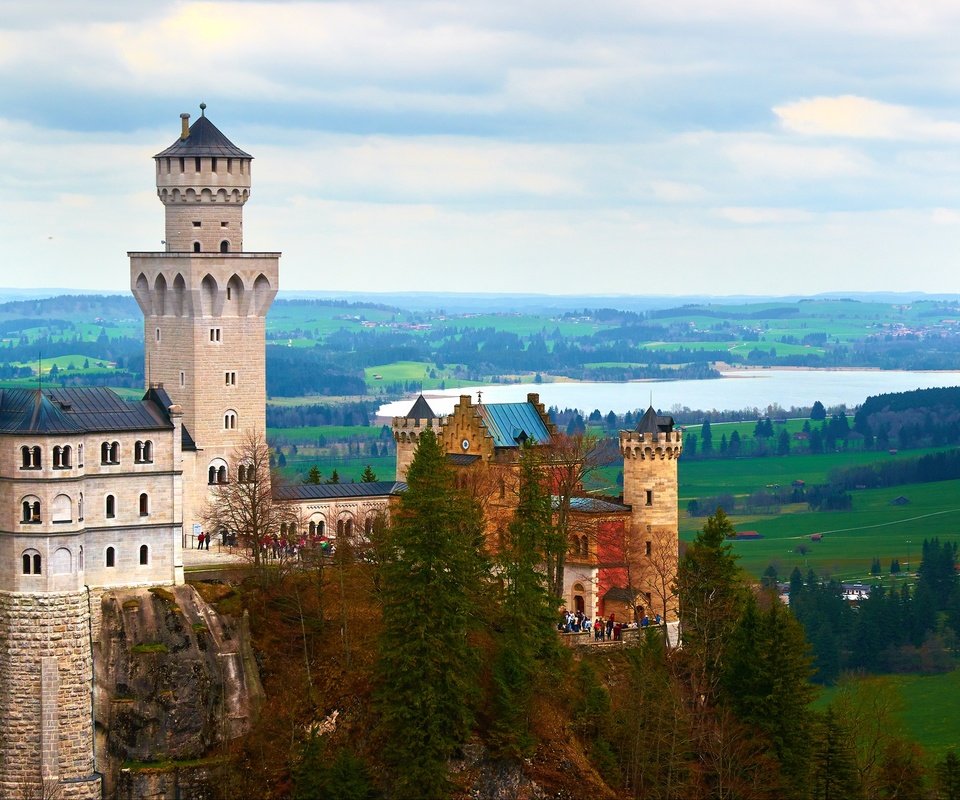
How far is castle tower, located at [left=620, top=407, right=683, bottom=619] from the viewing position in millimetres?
89500

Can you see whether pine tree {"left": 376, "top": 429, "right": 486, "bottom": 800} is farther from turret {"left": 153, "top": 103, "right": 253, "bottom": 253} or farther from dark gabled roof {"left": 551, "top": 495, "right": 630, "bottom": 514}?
turret {"left": 153, "top": 103, "right": 253, "bottom": 253}

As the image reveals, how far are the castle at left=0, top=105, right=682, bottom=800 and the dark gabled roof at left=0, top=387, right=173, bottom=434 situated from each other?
77 mm

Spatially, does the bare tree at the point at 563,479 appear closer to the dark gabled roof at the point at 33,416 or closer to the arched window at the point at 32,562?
the dark gabled roof at the point at 33,416

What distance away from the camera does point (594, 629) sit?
86.4m

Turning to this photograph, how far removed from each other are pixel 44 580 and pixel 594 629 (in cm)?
2321

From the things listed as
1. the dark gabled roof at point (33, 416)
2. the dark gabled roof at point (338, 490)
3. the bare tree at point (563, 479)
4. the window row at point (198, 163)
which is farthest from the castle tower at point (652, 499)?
the dark gabled roof at point (33, 416)

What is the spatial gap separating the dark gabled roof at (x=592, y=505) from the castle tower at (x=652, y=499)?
600mm

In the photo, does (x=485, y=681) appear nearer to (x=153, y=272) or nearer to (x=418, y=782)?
(x=418, y=782)

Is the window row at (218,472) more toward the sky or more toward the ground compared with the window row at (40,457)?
more toward the ground

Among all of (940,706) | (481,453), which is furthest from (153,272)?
(940,706)

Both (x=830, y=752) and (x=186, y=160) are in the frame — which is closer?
(x=830, y=752)

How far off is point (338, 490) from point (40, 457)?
872 inches

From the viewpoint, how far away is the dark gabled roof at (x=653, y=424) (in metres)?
90.1

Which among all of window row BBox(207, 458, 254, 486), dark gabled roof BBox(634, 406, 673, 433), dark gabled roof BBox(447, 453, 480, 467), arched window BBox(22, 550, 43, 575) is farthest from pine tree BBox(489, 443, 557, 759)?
window row BBox(207, 458, 254, 486)
